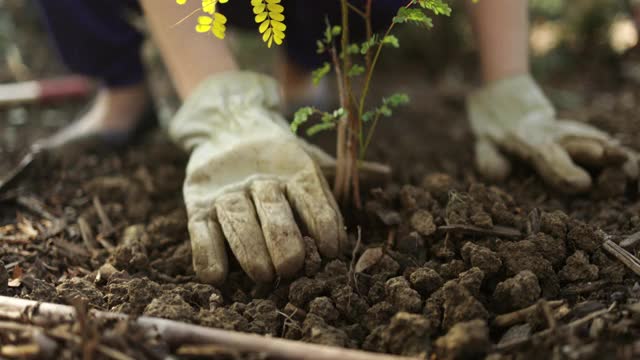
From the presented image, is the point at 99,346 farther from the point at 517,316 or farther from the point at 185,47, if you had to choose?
the point at 185,47

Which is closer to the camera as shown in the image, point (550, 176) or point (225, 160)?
point (225, 160)

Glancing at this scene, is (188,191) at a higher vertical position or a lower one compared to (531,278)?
higher

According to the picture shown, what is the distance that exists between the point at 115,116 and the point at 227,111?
1.05 m

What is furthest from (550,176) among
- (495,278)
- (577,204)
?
(495,278)

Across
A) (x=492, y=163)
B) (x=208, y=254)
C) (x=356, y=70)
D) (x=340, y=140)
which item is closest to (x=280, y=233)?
(x=208, y=254)

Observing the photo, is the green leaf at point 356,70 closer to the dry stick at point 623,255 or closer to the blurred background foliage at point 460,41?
the dry stick at point 623,255

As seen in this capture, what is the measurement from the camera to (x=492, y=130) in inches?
87.3

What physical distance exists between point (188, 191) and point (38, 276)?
447mm

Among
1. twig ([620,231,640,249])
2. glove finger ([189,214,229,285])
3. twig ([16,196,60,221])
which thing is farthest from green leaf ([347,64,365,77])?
twig ([16,196,60,221])

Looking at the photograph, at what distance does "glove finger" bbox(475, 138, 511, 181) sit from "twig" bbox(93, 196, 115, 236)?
125 centimetres

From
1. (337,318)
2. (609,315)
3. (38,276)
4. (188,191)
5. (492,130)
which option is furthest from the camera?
(492,130)

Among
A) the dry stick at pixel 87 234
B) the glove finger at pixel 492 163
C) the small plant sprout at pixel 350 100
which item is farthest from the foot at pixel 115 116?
the glove finger at pixel 492 163

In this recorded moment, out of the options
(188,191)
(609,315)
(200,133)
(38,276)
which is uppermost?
(200,133)

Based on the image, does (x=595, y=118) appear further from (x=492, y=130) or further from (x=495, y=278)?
(x=495, y=278)
